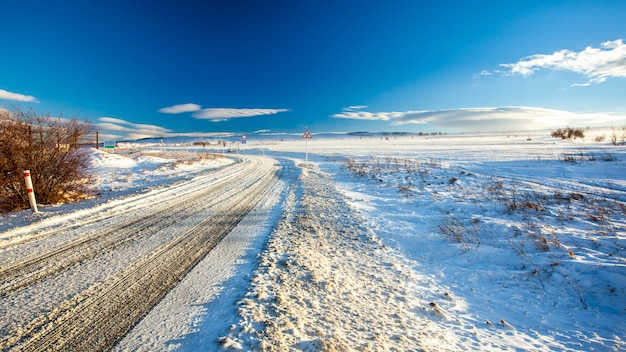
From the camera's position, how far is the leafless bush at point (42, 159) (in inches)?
253

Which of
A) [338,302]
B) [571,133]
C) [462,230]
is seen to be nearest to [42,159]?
[338,302]

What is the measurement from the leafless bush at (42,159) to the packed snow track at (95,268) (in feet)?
6.21

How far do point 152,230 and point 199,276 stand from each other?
8.03 feet

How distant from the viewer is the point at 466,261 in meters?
4.34

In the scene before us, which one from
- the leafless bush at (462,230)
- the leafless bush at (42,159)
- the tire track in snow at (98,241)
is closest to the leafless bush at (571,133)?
the leafless bush at (462,230)

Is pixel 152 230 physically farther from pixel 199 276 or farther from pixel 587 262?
pixel 587 262

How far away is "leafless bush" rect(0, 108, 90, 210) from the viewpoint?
21.1ft

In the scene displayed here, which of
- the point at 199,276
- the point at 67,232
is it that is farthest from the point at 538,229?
the point at 67,232

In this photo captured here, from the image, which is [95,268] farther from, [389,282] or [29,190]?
[29,190]

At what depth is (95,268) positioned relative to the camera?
3.60 meters

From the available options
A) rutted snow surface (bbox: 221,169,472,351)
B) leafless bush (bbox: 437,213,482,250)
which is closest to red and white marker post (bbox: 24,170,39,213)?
rutted snow surface (bbox: 221,169,472,351)

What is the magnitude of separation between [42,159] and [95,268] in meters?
5.68

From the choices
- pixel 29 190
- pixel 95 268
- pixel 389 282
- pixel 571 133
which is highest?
pixel 571 133

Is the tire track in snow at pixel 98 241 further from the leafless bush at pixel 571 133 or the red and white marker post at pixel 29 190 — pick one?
the leafless bush at pixel 571 133
